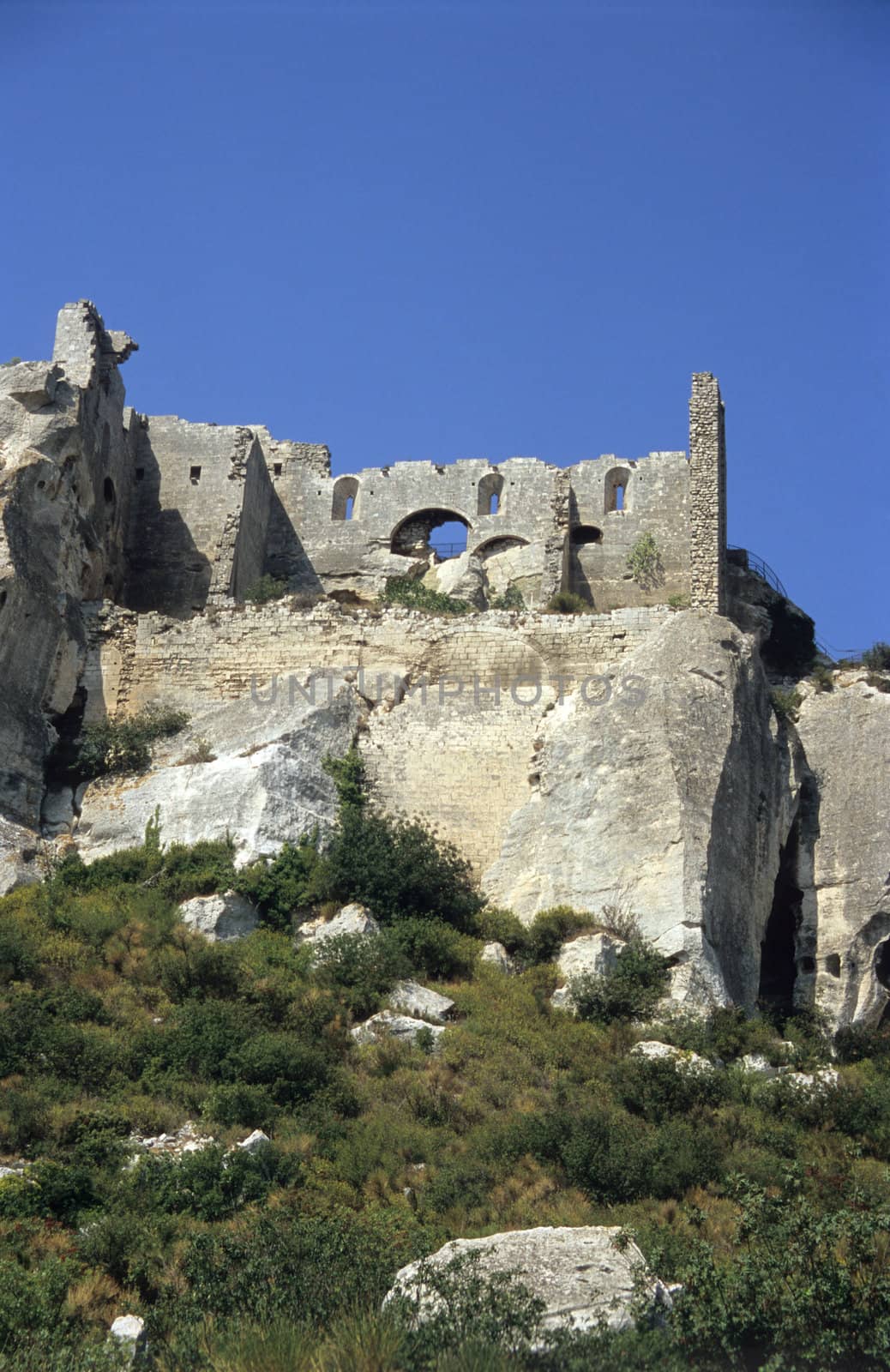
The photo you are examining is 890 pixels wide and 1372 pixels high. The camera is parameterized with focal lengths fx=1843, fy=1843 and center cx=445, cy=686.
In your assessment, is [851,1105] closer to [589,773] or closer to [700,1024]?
[700,1024]

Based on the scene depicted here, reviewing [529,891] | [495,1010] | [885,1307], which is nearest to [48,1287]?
[885,1307]

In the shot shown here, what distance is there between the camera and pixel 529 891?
23906 mm

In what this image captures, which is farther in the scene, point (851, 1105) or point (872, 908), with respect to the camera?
point (872, 908)

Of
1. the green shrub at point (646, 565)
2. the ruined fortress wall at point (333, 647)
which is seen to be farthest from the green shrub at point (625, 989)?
the green shrub at point (646, 565)

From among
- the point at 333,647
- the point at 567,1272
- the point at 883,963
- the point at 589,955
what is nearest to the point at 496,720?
the point at 333,647

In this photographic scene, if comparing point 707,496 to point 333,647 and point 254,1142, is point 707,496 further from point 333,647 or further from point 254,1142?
point 254,1142

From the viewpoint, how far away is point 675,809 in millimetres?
23391

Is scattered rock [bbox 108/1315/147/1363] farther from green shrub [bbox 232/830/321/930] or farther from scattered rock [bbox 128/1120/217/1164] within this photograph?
green shrub [bbox 232/830/321/930]

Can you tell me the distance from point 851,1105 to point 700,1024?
7.35ft

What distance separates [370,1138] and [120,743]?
970 centimetres

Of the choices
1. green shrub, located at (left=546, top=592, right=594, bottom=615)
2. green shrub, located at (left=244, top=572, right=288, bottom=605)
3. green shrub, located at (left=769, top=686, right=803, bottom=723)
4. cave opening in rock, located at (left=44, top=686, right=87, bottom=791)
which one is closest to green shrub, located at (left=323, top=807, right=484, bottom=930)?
cave opening in rock, located at (left=44, top=686, right=87, bottom=791)

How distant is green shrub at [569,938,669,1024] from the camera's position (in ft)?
69.5

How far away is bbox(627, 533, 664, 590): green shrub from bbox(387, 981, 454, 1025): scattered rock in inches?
502

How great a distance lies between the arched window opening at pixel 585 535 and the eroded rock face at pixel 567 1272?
20174 mm
